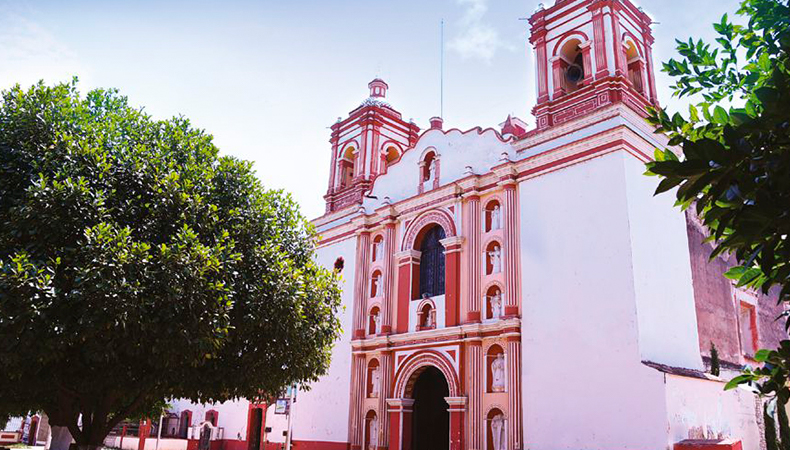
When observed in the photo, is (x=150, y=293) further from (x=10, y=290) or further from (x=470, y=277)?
(x=470, y=277)

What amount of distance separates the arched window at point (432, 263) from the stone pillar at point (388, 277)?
101cm

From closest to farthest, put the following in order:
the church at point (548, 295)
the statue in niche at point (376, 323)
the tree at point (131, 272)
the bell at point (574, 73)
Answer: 1. the tree at point (131, 272)
2. the church at point (548, 295)
3. the bell at point (574, 73)
4. the statue in niche at point (376, 323)

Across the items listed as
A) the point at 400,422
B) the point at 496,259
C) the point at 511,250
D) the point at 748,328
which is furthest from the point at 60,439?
the point at 748,328

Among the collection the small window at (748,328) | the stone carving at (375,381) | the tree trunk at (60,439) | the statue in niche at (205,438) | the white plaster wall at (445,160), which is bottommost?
the statue in niche at (205,438)

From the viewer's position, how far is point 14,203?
8266 millimetres

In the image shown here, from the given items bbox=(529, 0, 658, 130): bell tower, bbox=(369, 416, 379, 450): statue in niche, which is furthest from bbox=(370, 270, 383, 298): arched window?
bbox=(529, 0, 658, 130): bell tower

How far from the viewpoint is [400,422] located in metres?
15.7

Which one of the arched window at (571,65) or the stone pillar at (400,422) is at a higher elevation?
the arched window at (571,65)

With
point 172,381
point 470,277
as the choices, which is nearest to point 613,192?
point 470,277

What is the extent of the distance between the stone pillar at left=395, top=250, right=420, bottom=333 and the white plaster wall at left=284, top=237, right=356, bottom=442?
188 centimetres

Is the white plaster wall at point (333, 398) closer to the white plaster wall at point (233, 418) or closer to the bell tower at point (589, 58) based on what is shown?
the white plaster wall at point (233, 418)

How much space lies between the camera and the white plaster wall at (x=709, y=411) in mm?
11492

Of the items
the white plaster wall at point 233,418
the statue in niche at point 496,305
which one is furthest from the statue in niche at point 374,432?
the white plaster wall at point 233,418

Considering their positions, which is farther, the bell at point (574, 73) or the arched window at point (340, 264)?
the arched window at point (340, 264)
